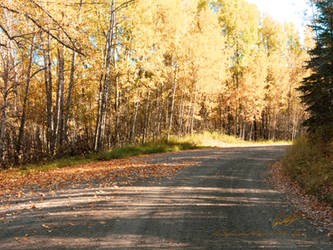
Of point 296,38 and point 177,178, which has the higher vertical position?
point 296,38

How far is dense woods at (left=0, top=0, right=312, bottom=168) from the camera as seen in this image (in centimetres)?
1134

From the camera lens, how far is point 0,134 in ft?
40.3

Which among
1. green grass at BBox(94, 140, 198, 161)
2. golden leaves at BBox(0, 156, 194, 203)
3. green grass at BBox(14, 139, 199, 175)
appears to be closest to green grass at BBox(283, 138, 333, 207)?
golden leaves at BBox(0, 156, 194, 203)

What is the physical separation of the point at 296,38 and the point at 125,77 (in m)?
27.4

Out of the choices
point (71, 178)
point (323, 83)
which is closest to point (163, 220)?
point (71, 178)

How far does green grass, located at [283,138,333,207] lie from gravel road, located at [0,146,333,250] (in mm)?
1094

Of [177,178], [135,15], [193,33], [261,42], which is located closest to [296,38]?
[261,42]

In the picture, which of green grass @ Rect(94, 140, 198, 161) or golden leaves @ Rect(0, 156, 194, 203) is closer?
golden leaves @ Rect(0, 156, 194, 203)

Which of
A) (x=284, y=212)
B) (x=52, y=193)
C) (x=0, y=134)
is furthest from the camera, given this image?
(x=0, y=134)

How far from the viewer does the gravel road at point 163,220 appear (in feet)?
13.9

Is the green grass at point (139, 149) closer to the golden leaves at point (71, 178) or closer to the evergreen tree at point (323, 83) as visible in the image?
the golden leaves at point (71, 178)

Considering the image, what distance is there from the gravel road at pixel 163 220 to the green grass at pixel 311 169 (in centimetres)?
109

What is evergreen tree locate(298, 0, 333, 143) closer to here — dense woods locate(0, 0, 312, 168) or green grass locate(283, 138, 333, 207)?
green grass locate(283, 138, 333, 207)

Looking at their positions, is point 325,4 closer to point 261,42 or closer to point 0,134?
point 0,134
